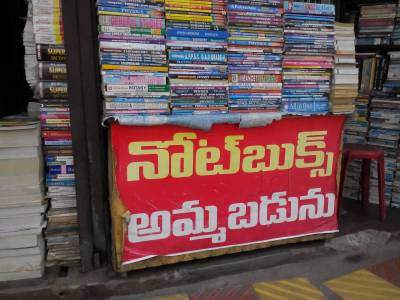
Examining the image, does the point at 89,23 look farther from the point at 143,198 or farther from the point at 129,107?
the point at 143,198

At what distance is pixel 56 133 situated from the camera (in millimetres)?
2756

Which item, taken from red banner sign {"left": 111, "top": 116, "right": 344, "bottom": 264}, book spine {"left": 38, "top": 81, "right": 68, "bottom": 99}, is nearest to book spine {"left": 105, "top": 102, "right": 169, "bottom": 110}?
red banner sign {"left": 111, "top": 116, "right": 344, "bottom": 264}

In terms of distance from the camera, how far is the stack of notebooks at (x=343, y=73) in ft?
10.3

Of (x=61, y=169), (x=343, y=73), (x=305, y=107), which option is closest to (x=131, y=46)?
(x=61, y=169)

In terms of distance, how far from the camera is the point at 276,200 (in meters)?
3.19

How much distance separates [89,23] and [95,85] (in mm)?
414

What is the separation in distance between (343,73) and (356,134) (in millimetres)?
1517

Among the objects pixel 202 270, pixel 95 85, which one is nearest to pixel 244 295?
pixel 202 270

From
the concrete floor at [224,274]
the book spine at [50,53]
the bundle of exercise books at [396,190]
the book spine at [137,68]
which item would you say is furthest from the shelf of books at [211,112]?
the bundle of exercise books at [396,190]

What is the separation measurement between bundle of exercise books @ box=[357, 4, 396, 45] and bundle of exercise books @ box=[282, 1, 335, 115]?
5.13 ft

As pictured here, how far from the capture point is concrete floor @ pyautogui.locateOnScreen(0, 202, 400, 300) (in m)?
2.73

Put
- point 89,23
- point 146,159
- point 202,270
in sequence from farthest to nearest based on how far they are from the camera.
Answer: point 202,270 → point 146,159 → point 89,23

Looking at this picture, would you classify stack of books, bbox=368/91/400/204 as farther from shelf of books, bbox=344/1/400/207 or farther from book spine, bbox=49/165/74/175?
book spine, bbox=49/165/74/175

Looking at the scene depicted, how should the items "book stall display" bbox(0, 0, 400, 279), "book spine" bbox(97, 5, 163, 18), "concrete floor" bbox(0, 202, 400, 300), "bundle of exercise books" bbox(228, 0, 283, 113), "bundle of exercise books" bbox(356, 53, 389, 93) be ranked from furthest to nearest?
"bundle of exercise books" bbox(356, 53, 389, 93) < "bundle of exercise books" bbox(228, 0, 283, 113) < "concrete floor" bbox(0, 202, 400, 300) < "book stall display" bbox(0, 0, 400, 279) < "book spine" bbox(97, 5, 163, 18)
